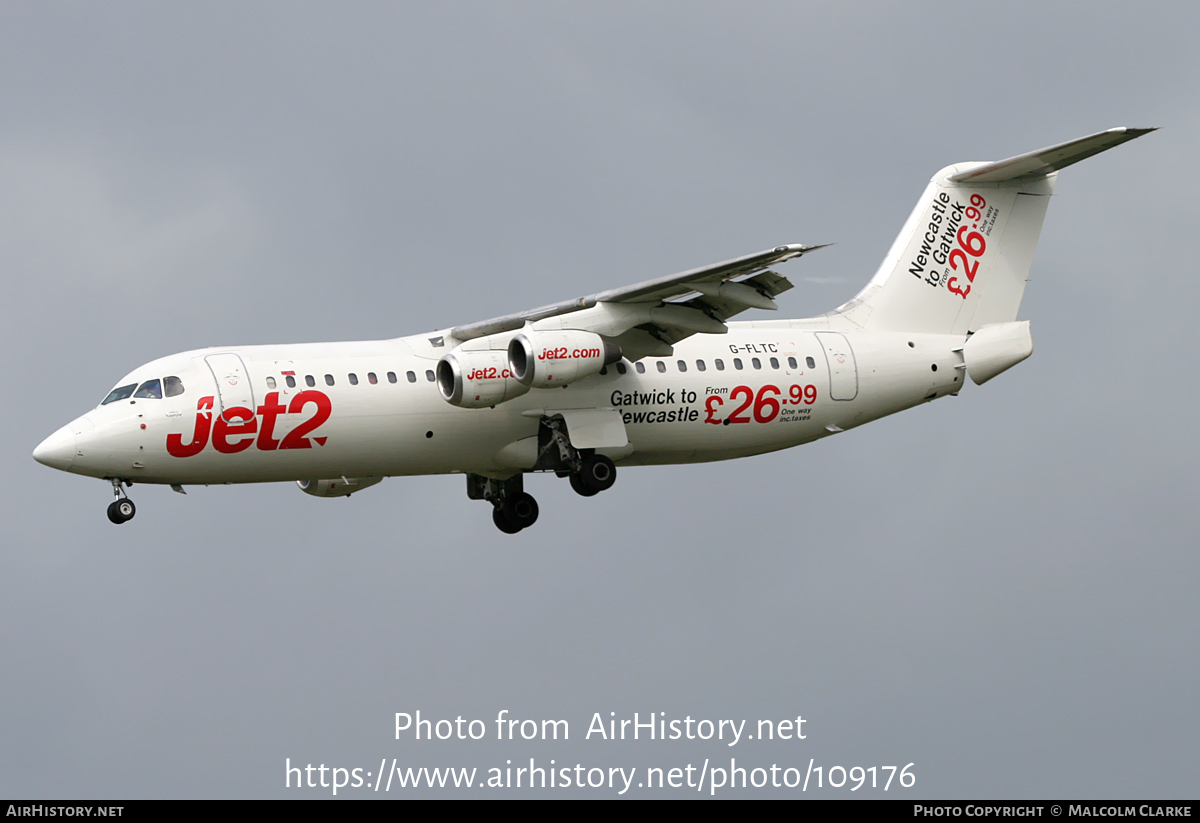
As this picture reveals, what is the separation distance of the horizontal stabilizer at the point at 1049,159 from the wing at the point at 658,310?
5.31m

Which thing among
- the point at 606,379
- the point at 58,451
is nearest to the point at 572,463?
the point at 606,379

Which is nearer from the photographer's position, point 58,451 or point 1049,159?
point 58,451

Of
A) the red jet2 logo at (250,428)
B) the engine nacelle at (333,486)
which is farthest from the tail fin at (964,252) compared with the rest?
the red jet2 logo at (250,428)

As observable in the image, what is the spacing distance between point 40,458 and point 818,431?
1104 centimetres

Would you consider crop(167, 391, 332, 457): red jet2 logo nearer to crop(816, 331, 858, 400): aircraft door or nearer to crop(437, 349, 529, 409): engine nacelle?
crop(437, 349, 529, 409): engine nacelle

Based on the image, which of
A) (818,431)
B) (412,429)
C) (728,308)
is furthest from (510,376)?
(818,431)

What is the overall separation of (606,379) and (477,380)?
242cm

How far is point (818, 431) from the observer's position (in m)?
27.8

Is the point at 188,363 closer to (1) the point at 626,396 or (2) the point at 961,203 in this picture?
(1) the point at 626,396

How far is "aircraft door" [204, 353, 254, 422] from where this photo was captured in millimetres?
24375

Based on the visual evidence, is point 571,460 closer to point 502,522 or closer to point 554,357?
point 554,357

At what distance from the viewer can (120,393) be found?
24.5 metres

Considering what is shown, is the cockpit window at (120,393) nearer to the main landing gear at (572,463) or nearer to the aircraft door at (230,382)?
the aircraft door at (230,382)

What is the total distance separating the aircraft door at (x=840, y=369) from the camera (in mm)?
27500
